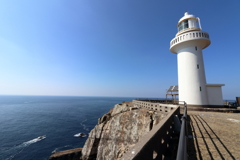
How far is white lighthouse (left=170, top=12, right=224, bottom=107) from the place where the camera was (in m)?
A: 14.9

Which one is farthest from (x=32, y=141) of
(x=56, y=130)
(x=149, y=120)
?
(x=149, y=120)

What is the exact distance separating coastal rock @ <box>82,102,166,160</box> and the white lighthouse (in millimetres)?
7267

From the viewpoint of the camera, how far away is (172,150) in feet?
12.6

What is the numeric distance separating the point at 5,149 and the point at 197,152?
40246mm

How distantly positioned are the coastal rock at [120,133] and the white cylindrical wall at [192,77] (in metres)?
7.04

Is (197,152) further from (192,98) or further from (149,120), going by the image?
(192,98)

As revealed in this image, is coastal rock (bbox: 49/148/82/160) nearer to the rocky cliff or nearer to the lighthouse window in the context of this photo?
the rocky cliff

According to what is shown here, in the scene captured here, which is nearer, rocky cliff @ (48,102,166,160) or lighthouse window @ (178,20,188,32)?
rocky cliff @ (48,102,166,160)

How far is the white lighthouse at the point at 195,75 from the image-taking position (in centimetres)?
1491

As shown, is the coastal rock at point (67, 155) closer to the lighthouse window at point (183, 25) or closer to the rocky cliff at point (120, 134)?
the rocky cliff at point (120, 134)

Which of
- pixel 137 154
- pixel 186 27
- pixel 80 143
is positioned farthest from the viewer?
pixel 80 143

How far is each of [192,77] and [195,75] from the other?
472 mm

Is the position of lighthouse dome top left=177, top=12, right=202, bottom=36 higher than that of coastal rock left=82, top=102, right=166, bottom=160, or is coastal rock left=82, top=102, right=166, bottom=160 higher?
lighthouse dome top left=177, top=12, right=202, bottom=36

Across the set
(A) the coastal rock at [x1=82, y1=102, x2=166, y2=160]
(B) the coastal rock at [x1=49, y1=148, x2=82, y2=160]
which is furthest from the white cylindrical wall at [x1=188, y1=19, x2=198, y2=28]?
(B) the coastal rock at [x1=49, y1=148, x2=82, y2=160]
